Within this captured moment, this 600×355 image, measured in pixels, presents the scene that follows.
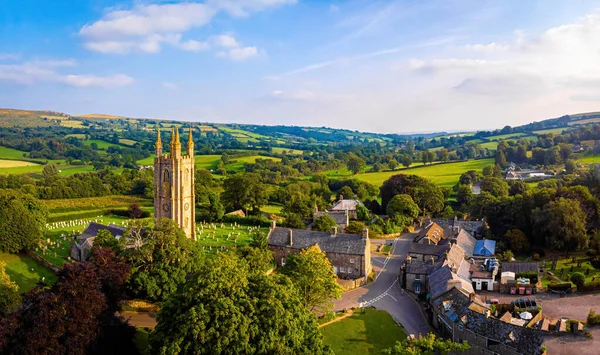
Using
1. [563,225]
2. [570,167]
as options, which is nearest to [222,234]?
[563,225]

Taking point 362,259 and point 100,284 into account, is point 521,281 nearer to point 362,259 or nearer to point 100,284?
point 362,259

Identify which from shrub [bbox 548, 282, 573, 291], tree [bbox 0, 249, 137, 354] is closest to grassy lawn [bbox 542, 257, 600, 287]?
shrub [bbox 548, 282, 573, 291]

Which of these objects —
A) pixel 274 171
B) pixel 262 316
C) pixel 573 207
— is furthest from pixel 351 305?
pixel 274 171

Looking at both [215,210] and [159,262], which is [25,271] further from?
[215,210]

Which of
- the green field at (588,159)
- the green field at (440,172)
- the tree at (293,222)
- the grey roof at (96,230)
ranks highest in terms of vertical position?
the green field at (588,159)

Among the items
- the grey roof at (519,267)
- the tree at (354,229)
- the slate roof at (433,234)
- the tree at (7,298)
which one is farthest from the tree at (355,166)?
the tree at (7,298)

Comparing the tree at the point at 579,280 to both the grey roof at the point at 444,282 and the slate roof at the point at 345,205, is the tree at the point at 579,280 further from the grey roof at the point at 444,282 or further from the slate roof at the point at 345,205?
the slate roof at the point at 345,205

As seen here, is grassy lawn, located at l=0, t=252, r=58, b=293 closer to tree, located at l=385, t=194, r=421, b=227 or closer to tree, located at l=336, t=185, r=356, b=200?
tree, located at l=385, t=194, r=421, b=227
